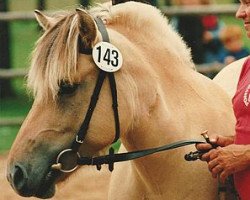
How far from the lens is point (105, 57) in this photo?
11.5ft

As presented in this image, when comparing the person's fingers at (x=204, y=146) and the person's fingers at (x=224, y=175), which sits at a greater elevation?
the person's fingers at (x=204, y=146)

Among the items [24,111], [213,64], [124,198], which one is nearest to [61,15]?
[124,198]

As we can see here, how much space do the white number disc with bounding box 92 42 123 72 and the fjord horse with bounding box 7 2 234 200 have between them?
3 centimetres

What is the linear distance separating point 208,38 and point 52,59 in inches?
231

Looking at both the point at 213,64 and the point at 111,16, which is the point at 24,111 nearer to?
the point at 213,64

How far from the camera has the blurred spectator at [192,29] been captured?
889cm

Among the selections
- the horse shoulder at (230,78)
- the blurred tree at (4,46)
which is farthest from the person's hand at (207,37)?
the horse shoulder at (230,78)

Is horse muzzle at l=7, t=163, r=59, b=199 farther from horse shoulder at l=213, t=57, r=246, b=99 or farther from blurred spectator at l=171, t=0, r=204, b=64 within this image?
blurred spectator at l=171, t=0, r=204, b=64

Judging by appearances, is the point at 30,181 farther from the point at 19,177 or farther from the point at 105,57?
the point at 105,57

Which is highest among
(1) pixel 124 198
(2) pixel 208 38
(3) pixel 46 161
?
(3) pixel 46 161

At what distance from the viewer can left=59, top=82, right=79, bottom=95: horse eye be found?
3502 millimetres

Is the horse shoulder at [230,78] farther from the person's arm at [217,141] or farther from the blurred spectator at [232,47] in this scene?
the blurred spectator at [232,47]

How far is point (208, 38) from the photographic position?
923 cm

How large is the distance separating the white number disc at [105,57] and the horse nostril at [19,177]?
0.54 meters
